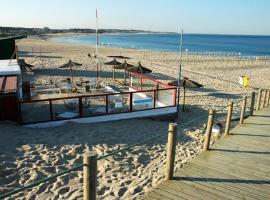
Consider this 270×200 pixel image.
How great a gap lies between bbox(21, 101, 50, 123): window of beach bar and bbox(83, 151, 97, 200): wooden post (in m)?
7.37

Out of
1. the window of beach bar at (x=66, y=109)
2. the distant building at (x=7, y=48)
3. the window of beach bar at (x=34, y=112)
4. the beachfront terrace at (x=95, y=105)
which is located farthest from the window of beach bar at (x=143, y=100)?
the distant building at (x=7, y=48)

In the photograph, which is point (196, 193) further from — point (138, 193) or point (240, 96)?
point (240, 96)

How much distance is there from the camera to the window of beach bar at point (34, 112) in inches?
436

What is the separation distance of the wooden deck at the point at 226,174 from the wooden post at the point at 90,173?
1304mm

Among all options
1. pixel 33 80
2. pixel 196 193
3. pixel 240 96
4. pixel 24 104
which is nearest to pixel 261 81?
pixel 240 96

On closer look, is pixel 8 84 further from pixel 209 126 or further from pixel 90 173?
pixel 90 173

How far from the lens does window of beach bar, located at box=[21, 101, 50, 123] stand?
436 inches

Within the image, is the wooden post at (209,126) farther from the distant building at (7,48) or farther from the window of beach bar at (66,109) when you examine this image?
the distant building at (7,48)

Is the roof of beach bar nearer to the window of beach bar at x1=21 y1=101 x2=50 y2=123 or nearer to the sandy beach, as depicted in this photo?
the window of beach bar at x1=21 y1=101 x2=50 y2=123

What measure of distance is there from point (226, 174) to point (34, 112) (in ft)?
25.7

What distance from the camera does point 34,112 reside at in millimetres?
11344

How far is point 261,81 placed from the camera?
A: 26125 mm

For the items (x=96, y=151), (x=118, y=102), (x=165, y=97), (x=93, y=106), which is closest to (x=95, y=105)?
(x=93, y=106)

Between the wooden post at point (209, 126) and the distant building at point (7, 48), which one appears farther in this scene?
the distant building at point (7, 48)
